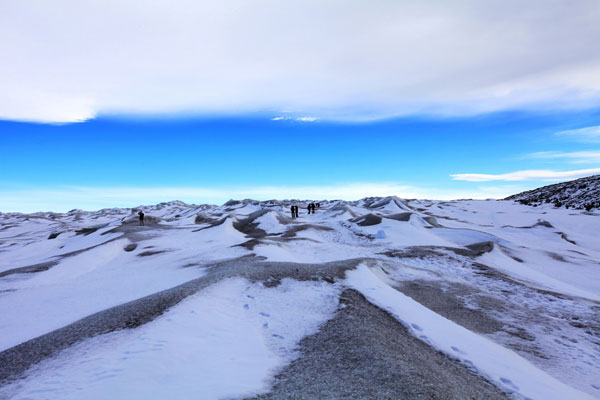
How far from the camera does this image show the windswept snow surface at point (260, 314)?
543 centimetres

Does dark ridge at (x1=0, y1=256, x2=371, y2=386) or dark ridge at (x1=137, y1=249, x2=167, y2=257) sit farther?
dark ridge at (x1=137, y1=249, x2=167, y2=257)

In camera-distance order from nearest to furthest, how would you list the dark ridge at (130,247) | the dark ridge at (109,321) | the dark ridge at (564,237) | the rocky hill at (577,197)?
the dark ridge at (109,321) < the dark ridge at (130,247) < the dark ridge at (564,237) < the rocky hill at (577,197)

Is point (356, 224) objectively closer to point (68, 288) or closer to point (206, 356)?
point (68, 288)

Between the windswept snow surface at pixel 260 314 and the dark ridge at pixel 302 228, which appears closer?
the windswept snow surface at pixel 260 314

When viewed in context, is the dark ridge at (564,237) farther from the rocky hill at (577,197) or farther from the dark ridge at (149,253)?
the dark ridge at (149,253)

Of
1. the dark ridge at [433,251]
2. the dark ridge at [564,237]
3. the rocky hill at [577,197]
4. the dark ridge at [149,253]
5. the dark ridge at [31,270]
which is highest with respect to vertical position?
the rocky hill at [577,197]

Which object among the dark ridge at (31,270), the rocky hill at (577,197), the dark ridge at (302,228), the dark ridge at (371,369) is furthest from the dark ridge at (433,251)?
the rocky hill at (577,197)

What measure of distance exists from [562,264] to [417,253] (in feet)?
28.8

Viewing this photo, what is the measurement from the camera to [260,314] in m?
8.22

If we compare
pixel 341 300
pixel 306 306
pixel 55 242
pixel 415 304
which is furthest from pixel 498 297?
pixel 55 242

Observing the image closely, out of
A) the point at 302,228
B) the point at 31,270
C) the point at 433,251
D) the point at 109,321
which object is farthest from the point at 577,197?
the point at 31,270

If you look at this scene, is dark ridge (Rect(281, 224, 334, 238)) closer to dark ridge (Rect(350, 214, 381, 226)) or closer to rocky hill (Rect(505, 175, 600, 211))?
dark ridge (Rect(350, 214, 381, 226))

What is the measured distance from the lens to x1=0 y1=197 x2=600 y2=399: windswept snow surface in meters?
5.43

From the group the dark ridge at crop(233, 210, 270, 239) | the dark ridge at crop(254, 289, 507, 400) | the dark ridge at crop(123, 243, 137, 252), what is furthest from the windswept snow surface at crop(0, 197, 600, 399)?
the dark ridge at crop(233, 210, 270, 239)
